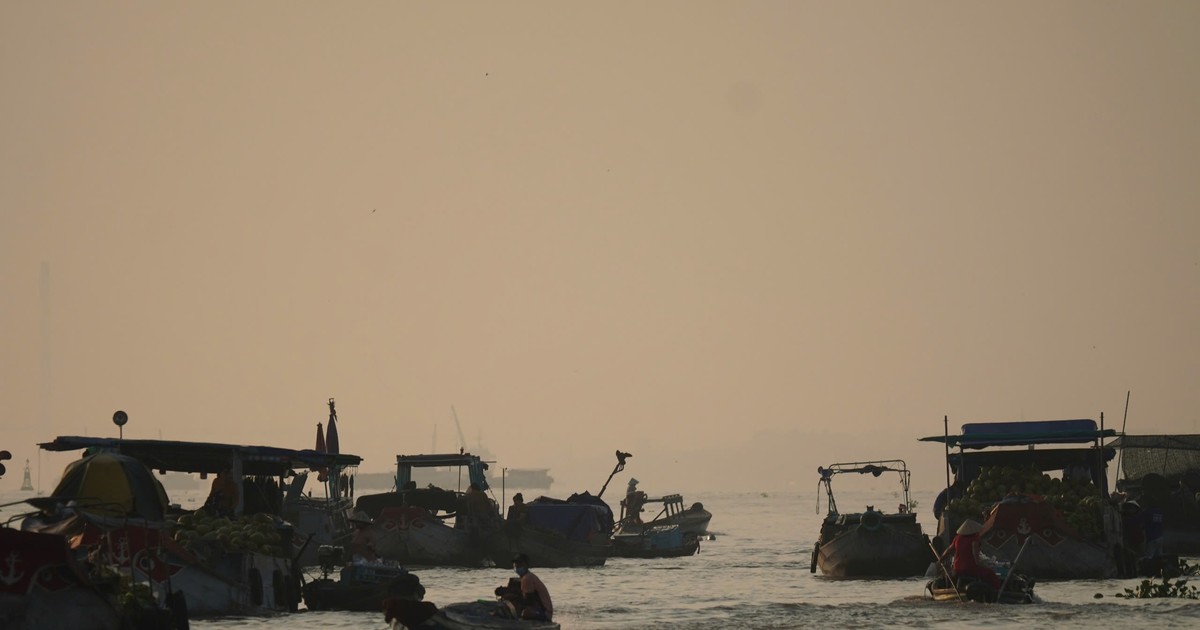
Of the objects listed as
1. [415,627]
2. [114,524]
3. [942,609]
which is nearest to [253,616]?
[114,524]

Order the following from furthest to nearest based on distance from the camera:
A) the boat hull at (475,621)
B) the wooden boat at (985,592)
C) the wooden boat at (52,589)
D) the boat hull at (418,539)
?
1. the boat hull at (418,539)
2. the wooden boat at (985,592)
3. the boat hull at (475,621)
4. the wooden boat at (52,589)

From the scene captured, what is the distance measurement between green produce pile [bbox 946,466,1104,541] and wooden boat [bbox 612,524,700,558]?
2573cm

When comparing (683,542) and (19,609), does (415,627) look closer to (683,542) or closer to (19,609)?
(19,609)

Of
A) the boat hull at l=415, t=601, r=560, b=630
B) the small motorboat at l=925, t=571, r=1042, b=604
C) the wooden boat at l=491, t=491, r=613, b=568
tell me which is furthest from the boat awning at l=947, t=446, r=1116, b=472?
the boat hull at l=415, t=601, r=560, b=630

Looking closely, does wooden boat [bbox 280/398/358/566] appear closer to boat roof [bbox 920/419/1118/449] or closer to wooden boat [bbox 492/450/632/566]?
wooden boat [bbox 492/450/632/566]

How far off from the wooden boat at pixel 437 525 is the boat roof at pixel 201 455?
10.8 metres

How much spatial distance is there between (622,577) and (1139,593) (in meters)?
19.8

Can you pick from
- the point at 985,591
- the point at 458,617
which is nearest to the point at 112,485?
the point at 458,617

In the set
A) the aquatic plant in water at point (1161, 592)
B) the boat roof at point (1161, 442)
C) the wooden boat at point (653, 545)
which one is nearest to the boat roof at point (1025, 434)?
the aquatic plant in water at point (1161, 592)

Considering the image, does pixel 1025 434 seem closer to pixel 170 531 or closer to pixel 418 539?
pixel 418 539

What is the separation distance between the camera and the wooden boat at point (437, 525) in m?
52.8

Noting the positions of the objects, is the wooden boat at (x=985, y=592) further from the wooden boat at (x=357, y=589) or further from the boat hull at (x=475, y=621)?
the wooden boat at (x=357, y=589)

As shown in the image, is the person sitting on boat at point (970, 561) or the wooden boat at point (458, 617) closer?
the wooden boat at point (458, 617)

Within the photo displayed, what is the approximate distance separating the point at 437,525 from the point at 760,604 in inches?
677
